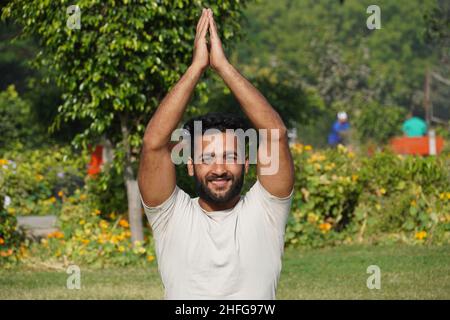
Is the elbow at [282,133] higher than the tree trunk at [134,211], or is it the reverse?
the elbow at [282,133]

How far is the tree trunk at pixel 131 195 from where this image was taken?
1112cm

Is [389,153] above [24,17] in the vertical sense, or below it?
below

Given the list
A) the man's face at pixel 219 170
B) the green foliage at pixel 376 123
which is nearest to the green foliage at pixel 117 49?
the man's face at pixel 219 170

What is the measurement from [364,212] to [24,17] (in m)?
4.72

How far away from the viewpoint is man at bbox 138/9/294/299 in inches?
141

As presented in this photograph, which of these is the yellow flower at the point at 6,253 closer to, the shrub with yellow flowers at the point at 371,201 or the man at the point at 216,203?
the shrub with yellow flowers at the point at 371,201

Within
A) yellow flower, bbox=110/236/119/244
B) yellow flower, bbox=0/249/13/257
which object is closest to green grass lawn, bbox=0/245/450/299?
yellow flower, bbox=0/249/13/257

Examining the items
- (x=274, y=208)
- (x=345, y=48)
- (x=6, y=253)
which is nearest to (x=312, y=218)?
(x=6, y=253)

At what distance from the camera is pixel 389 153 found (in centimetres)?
1267

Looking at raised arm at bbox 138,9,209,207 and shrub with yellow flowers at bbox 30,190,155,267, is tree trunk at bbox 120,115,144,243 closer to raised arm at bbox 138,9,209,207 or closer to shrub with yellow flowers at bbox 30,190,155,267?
shrub with yellow flowers at bbox 30,190,155,267

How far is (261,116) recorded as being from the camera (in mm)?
3590
